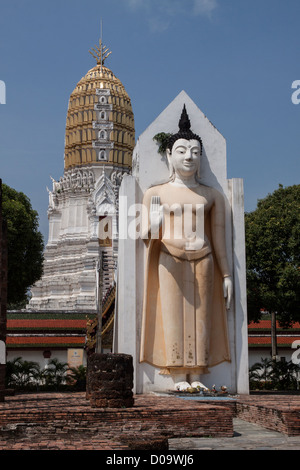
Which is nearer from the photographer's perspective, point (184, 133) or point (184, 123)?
point (184, 133)

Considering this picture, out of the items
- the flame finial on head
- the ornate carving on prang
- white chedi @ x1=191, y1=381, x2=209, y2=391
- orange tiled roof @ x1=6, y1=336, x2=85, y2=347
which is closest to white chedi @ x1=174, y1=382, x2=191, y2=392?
white chedi @ x1=191, y1=381, x2=209, y2=391

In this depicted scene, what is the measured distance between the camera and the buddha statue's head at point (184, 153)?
16234mm

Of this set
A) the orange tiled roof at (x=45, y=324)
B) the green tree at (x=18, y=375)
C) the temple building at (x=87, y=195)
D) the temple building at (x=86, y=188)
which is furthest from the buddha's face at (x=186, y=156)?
the temple building at (x=86, y=188)

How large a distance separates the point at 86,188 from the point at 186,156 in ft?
145

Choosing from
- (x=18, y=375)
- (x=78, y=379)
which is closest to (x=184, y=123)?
(x=78, y=379)

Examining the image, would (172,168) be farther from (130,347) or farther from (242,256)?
(130,347)

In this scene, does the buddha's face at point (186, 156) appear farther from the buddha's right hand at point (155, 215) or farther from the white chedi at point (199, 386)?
the white chedi at point (199, 386)

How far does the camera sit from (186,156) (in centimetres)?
1620

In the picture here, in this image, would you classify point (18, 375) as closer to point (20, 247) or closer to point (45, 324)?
point (20, 247)

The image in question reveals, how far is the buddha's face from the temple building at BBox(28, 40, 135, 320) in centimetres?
3618
